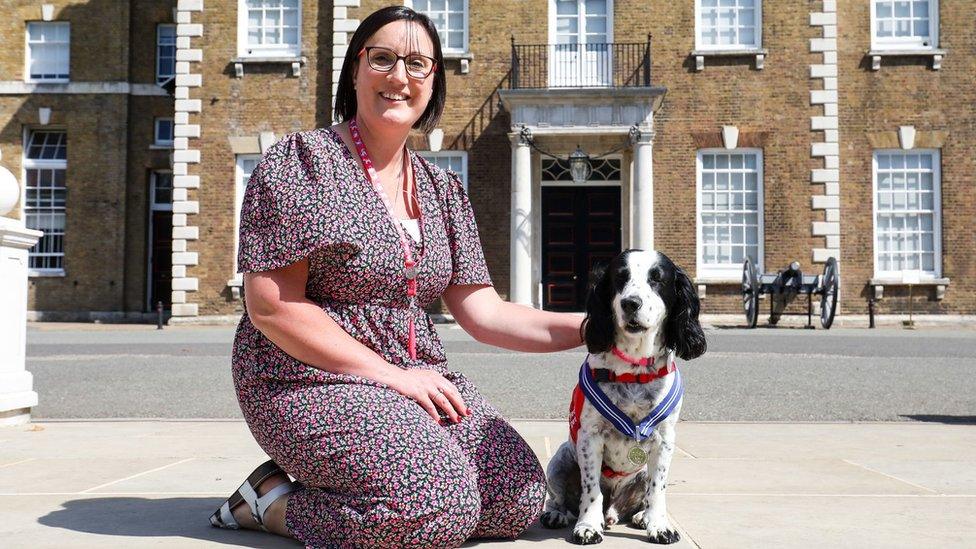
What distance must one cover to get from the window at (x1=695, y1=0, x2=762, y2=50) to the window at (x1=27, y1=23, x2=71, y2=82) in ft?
52.4

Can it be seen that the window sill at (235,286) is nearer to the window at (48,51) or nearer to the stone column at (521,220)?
the stone column at (521,220)

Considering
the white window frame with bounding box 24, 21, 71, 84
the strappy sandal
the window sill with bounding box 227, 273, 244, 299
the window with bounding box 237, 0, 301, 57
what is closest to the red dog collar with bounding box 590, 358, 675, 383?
the strappy sandal

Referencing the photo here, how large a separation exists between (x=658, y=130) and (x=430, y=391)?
1653cm

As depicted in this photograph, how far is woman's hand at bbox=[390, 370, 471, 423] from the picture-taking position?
2.74m

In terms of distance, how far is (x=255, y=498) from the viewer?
2.87m

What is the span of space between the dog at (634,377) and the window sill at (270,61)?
1767 centimetres

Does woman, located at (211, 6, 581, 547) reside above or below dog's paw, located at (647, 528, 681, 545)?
above

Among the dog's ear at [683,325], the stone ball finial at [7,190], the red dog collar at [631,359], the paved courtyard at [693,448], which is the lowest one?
the paved courtyard at [693,448]

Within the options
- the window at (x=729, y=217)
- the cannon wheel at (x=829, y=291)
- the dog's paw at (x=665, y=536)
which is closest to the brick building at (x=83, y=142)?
the window at (x=729, y=217)

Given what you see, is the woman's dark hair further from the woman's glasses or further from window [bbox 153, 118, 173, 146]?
window [bbox 153, 118, 173, 146]

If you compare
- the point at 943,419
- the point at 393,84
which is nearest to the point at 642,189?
the point at 943,419

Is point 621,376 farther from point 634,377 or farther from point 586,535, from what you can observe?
point 586,535

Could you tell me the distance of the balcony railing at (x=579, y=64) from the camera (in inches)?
734

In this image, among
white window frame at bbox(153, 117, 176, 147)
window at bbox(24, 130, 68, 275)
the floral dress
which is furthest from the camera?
white window frame at bbox(153, 117, 176, 147)
